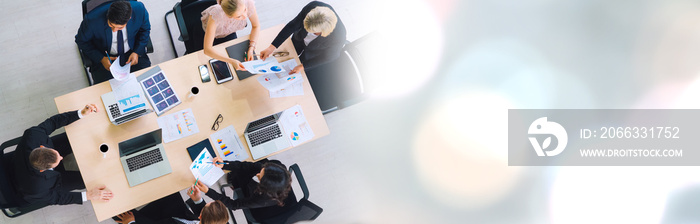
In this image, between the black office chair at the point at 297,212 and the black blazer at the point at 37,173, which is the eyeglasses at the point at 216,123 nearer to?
the black office chair at the point at 297,212

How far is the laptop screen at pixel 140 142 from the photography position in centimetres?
296

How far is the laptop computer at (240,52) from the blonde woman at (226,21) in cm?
4

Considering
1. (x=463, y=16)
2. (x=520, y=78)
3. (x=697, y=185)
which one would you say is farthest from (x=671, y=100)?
(x=463, y=16)

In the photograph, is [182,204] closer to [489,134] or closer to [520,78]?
[489,134]

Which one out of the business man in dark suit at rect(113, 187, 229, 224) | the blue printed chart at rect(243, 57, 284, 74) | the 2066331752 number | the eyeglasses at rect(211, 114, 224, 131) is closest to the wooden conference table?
the eyeglasses at rect(211, 114, 224, 131)

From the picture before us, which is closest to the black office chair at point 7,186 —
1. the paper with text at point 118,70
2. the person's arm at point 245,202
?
the paper with text at point 118,70

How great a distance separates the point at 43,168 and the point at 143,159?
0.54 metres

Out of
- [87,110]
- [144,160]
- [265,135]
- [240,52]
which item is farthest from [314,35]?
[87,110]

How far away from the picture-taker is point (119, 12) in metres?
2.78

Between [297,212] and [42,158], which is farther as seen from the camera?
[297,212]

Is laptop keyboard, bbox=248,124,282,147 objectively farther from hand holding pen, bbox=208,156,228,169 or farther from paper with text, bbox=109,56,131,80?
paper with text, bbox=109,56,131,80

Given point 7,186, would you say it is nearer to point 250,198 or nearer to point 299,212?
point 250,198

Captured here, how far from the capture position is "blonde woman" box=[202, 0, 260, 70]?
2946 millimetres

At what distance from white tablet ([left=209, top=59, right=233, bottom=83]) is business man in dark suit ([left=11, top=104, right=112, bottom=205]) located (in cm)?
79
